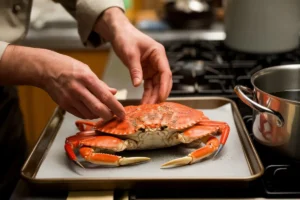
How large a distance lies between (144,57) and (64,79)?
256 mm

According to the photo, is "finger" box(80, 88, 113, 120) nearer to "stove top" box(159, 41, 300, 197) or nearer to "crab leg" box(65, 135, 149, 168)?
"crab leg" box(65, 135, 149, 168)

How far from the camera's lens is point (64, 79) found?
0.82 metres

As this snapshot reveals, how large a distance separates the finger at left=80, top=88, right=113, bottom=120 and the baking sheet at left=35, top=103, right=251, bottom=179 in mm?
79

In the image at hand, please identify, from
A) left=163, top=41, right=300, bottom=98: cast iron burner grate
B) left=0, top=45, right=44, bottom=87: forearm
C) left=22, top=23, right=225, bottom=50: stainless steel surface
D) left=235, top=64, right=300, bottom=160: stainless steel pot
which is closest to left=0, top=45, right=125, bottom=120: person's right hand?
left=0, top=45, right=44, bottom=87: forearm

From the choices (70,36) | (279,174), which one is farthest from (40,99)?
(279,174)

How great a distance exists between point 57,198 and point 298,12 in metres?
0.91

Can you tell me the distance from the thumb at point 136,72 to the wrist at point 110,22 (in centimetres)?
11

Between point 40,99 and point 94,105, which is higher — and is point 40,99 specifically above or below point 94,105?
below

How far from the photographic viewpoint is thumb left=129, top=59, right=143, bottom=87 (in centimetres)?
93

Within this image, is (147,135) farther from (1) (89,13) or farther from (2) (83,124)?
(1) (89,13)

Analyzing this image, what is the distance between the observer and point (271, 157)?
0.83 metres

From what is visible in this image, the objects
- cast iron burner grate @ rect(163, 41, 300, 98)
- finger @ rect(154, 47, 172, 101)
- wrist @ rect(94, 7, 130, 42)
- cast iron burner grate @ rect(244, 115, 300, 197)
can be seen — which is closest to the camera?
cast iron burner grate @ rect(244, 115, 300, 197)

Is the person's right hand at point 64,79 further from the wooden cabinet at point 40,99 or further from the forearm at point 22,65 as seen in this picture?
the wooden cabinet at point 40,99

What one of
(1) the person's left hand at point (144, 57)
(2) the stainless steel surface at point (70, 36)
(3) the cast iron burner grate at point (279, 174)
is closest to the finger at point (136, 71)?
(1) the person's left hand at point (144, 57)
